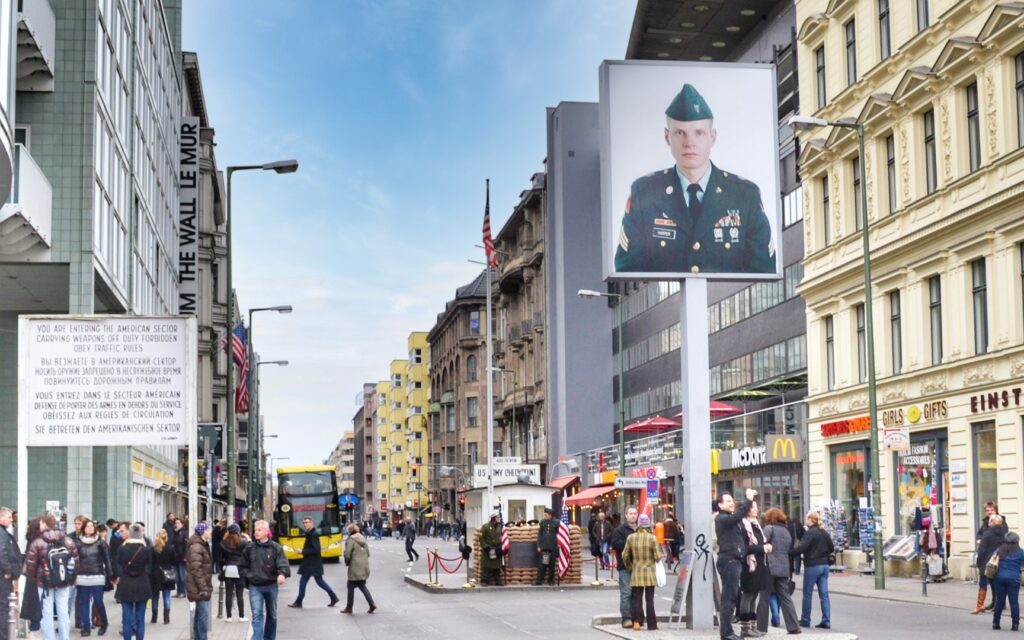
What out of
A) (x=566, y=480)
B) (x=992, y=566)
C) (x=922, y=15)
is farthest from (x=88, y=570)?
(x=566, y=480)

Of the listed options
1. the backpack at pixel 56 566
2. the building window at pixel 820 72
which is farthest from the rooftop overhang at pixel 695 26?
the backpack at pixel 56 566

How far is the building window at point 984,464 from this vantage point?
109 feet

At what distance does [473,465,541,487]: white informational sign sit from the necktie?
17.1 metres

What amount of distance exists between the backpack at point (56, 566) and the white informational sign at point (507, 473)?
19793 mm

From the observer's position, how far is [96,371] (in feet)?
68.2

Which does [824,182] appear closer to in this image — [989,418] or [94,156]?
[989,418]

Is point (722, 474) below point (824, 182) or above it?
below

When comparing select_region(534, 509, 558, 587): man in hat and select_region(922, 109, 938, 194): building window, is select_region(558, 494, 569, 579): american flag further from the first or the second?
select_region(922, 109, 938, 194): building window

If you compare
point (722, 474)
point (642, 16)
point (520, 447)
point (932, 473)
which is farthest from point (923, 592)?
point (520, 447)

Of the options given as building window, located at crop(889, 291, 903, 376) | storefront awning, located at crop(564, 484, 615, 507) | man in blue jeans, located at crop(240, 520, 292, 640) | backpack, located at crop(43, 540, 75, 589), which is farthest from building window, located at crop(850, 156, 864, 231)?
storefront awning, located at crop(564, 484, 615, 507)

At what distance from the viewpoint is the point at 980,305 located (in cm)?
3406

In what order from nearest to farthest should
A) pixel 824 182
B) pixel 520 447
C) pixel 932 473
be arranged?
pixel 932 473 → pixel 824 182 → pixel 520 447

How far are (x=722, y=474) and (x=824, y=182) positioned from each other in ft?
49.0

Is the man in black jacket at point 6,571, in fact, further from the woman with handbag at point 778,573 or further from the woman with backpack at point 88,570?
the woman with handbag at point 778,573
